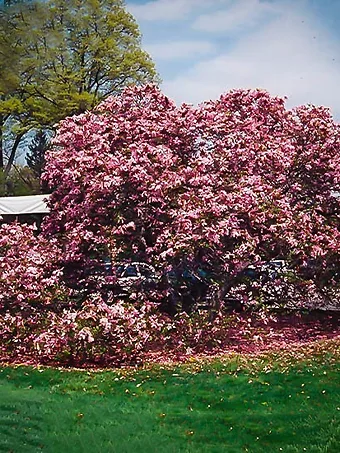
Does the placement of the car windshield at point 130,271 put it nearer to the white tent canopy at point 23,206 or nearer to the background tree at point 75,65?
Result: the white tent canopy at point 23,206

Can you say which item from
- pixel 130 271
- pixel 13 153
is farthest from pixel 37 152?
pixel 130 271

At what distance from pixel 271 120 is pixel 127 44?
44.2 feet

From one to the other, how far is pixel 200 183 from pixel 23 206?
8.42 meters

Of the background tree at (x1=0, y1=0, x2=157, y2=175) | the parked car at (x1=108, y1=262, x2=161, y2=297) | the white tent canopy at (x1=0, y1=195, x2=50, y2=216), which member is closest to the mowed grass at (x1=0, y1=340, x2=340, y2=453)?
the parked car at (x1=108, y1=262, x2=161, y2=297)

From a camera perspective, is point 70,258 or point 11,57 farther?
point 11,57

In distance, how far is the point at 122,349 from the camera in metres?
6.62

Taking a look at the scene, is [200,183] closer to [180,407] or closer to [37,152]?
[180,407]

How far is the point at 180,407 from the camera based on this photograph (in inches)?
195

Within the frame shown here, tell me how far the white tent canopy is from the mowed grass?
8.70 meters

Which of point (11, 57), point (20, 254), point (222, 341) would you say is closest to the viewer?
point (222, 341)

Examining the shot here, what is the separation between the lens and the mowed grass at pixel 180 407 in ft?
13.7

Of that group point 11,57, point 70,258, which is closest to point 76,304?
point 70,258

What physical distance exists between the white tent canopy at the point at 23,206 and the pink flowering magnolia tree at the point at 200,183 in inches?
248

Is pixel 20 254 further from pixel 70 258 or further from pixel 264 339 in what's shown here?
pixel 264 339
